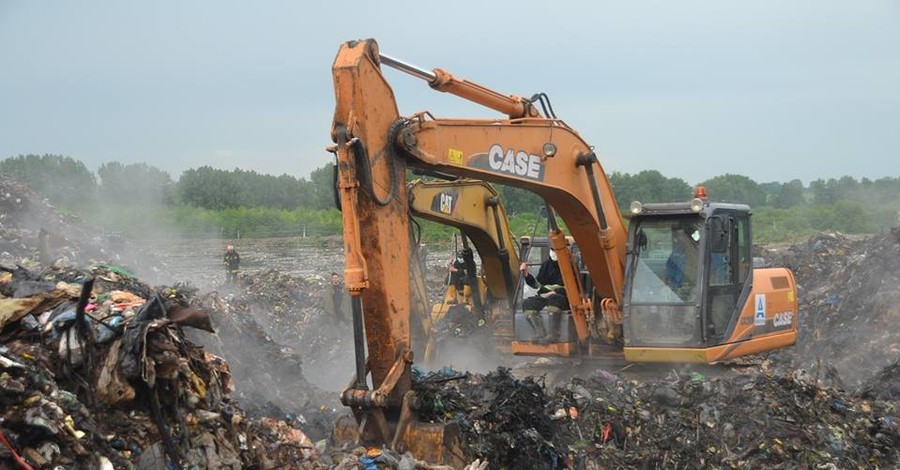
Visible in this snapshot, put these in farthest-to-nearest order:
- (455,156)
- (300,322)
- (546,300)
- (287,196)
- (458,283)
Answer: (287,196) < (300,322) < (458,283) < (546,300) < (455,156)

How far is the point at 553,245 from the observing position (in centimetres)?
953

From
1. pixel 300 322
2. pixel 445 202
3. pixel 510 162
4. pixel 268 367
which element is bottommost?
pixel 300 322

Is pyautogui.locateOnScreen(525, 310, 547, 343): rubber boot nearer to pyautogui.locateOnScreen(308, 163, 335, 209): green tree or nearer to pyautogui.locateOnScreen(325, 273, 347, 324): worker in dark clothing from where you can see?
pyautogui.locateOnScreen(325, 273, 347, 324): worker in dark clothing

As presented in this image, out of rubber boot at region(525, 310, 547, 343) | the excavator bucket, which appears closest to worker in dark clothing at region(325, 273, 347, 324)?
rubber boot at region(525, 310, 547, 343)

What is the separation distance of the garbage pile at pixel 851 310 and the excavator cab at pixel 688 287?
5.14ft

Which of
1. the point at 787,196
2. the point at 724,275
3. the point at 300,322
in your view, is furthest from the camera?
A: the point at 787,196

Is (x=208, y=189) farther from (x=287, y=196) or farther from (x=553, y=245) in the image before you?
(x=553, y=245)

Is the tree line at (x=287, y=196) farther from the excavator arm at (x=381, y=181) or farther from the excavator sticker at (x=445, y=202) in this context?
the excavator arm at (x=381, y=181)

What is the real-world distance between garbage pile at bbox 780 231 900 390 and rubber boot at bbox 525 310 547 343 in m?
3.12

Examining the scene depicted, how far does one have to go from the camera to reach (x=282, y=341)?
14961 millimetres

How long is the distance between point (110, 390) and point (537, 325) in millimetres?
5811

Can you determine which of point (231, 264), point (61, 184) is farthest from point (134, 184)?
point (231, 264)

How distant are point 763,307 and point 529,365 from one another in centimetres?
266

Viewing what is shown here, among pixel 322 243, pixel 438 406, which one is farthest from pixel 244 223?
pixel 438 406
